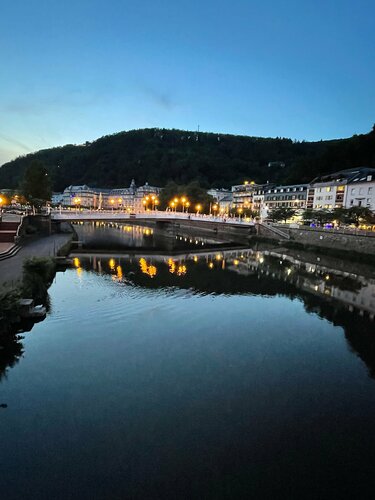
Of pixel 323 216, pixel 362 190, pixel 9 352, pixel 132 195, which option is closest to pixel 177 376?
pixel 9 352

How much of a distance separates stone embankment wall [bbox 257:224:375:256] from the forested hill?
83378 mm

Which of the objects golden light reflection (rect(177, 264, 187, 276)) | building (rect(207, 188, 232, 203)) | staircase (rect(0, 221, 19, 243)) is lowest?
golden light reflection (rect(177, 264, 187, 276))

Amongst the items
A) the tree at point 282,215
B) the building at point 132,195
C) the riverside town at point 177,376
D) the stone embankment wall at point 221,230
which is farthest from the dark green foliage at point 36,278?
the building at point 132,195

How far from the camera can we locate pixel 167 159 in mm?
157375

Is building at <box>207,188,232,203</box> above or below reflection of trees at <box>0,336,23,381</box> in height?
above

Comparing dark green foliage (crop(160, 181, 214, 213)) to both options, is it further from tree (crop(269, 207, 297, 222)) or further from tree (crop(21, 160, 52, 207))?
tree (crop(21, 160, 52, 207))

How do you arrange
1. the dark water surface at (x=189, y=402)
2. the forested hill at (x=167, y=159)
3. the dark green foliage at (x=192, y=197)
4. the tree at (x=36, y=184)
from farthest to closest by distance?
the forested hill at (x=167, y=159) → the dark green foliage at (x=192, y=197) → the tree at (x=36, y=184) → the dark water surface at (x=189, y=402)

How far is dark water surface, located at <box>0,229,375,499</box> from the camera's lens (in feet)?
21.7

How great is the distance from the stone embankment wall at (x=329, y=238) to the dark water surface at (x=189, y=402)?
1740cm

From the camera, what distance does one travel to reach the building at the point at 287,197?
76625 mm

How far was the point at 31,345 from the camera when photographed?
1226 cm

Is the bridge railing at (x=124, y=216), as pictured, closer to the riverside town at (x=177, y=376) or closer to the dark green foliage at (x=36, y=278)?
the riverside town at (x=177, y=376)

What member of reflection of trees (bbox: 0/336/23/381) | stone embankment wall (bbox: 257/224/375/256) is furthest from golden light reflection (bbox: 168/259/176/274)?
stone embankment wall (bbox: 257/224/375/256)

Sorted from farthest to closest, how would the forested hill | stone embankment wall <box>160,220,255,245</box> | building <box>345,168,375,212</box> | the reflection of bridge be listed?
the forested hill, stone embankment wall <box>160,220,255,245</box>, building <box>345,168,375,212</box>, the reflection of bridge
